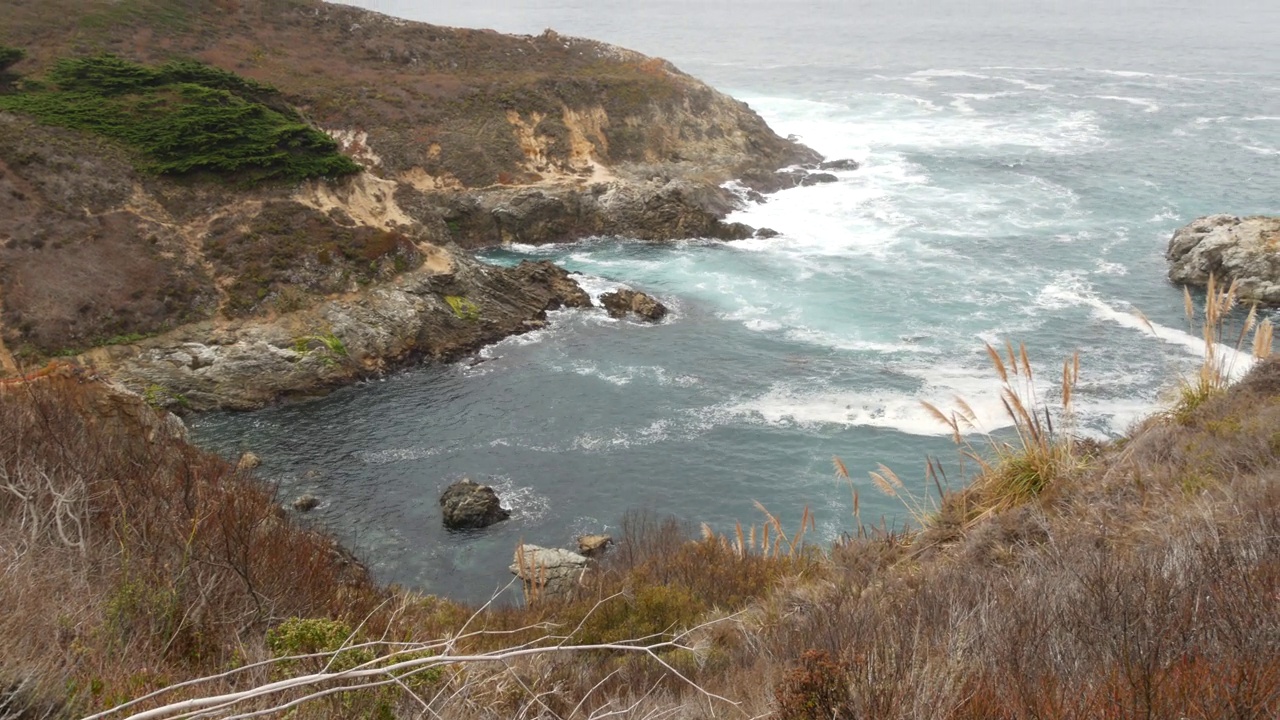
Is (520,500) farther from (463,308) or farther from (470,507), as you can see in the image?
(463,308)

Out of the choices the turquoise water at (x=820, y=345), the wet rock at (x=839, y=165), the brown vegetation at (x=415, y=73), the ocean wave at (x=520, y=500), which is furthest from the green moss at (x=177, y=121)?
the wet rock at (x=839, y=165)

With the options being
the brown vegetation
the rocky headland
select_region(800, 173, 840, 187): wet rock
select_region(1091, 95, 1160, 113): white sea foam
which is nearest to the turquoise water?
select_region(1091, 95, 1160, 113): white sea foam

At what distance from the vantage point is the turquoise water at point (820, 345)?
24.5 m

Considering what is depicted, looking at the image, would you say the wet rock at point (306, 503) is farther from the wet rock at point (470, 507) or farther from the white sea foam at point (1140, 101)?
the white sea foam at point (1140, 101)

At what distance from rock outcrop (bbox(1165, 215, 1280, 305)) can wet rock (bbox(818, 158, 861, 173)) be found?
23.3 meters

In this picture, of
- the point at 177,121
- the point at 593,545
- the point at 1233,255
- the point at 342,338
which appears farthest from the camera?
the point at 177,121

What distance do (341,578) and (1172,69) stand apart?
99415 millimetres

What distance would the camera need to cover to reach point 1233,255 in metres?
36.6

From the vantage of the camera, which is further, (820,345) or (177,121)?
(177,121)

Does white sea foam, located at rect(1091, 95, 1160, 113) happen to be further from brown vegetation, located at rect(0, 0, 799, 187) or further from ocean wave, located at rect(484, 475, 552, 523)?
ocean wave, located at rect(484, 475, 552, 523)

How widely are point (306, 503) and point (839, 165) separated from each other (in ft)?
149

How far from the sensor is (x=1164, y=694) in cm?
411

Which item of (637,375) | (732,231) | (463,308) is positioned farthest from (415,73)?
(637,375)

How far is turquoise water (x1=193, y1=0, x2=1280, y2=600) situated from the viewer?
80.5 ft
